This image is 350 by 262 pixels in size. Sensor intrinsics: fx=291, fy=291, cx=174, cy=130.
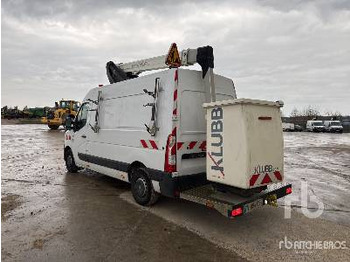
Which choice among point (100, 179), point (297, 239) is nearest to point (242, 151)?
point (297, 239)

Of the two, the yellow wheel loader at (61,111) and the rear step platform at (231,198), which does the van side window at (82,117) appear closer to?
the rear step platform at (231,198)

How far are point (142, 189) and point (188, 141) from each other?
55.3 inches

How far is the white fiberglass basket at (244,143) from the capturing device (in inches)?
165

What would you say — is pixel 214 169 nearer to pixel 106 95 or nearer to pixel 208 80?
pixel 208 80

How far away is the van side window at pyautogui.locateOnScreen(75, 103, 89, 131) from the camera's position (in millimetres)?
7812

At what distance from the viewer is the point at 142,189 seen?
5.73 metres

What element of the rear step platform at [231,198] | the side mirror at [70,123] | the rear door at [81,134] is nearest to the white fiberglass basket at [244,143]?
the rear step platform at [231,198]

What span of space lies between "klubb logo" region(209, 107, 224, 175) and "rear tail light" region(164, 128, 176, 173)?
0.69 meters

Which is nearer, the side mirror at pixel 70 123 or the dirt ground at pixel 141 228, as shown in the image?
the dirt ground at pixel 141 228

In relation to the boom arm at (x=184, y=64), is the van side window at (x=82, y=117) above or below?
below

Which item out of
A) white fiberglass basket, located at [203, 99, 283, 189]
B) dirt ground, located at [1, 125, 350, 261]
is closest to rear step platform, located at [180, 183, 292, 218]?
white fiberglass basket, located at [203, 99, 283, 189]

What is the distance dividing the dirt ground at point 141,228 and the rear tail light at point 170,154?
3.09 ft

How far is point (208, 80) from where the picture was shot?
218 inches

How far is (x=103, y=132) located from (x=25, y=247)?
3.36 metres
